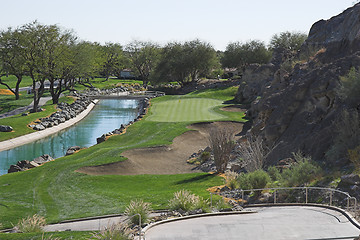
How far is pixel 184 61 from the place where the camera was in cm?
9056

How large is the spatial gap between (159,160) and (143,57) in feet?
295

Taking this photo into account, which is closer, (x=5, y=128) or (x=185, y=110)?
(x=5, y=128)

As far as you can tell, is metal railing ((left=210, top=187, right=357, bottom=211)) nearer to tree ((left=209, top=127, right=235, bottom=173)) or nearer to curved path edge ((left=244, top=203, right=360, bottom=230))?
curved path edge ((left=244, top=203, right=360, bottom=230))

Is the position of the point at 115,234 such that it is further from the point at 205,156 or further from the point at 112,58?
the point at 112,58

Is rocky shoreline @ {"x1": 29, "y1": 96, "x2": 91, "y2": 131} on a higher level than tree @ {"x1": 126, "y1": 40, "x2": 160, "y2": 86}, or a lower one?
lower

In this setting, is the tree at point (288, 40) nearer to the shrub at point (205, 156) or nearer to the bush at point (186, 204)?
the shrub at point (205, 156)

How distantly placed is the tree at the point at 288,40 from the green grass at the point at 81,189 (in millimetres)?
59690

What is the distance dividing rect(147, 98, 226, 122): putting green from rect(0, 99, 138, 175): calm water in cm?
546

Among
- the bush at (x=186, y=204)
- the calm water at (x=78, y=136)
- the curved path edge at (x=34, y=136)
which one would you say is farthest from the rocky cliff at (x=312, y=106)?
the curved path edge at (x=34, y=136)

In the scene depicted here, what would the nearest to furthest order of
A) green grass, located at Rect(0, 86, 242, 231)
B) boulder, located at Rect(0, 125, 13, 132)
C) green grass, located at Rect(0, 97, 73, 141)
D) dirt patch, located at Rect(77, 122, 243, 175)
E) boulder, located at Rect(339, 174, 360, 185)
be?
boulder, located at Rect(339, 174, 360, 185) < green grass, located at Rect(0, 86, 242, 231) < dirt patch, located at Rect(77, 122, 243, 175) < green grass, located at Rect(0, 97, 73, 141) < boulder, located at Rect(0, 125, 13, 132)

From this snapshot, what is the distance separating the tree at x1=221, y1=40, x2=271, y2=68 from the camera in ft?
316

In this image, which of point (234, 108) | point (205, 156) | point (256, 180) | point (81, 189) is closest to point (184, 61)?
point (234, 108)

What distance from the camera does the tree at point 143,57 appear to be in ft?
398

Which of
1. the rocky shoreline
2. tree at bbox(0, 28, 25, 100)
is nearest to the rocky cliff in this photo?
the rocky shoreline
